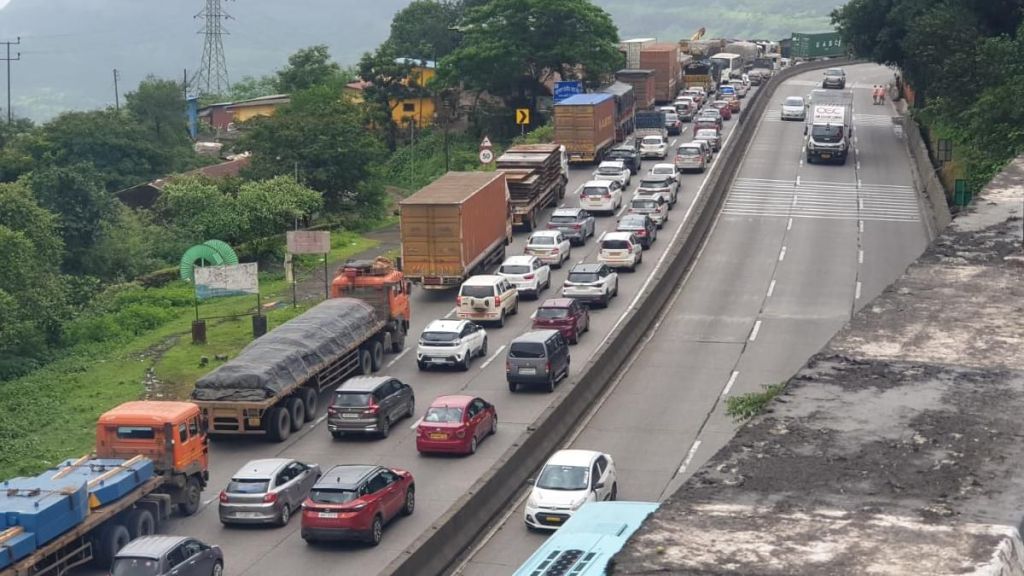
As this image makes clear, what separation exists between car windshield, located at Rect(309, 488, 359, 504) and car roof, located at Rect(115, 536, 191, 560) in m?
3.42

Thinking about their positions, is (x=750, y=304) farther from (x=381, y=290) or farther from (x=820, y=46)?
(x=820, y=46)

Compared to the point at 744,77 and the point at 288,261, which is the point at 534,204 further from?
the point at 744,77

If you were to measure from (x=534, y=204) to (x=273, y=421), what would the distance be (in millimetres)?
28647

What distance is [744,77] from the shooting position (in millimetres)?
124375

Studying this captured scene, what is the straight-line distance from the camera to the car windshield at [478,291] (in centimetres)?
4838

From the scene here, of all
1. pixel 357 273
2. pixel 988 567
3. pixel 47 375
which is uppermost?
pixel 988 567

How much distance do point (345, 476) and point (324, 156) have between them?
150 feet

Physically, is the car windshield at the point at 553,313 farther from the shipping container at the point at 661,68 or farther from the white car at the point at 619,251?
the shipping container at the point at 661,68

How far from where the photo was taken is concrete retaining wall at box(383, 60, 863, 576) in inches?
1137

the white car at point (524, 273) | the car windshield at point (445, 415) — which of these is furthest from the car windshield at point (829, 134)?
the car windshield at point (445, 415)

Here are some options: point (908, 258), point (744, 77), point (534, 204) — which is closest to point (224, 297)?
point (534, 204)

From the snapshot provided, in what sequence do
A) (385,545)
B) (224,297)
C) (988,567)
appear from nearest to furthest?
(988,567), (385,545), (224,297)

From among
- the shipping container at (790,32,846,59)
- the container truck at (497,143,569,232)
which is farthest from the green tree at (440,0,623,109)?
the shipping container at (790,32,846,59)

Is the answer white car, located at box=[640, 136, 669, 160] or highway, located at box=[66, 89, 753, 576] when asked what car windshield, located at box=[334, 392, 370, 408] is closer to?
highway, located at box=[66, 89, 753, 576]
